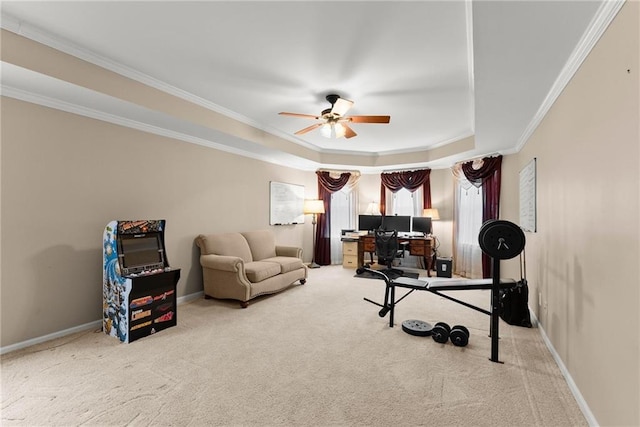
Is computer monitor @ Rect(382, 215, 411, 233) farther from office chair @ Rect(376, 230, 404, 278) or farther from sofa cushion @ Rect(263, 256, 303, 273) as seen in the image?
sofa cushion @ Rect(263, 256, 303, 273)

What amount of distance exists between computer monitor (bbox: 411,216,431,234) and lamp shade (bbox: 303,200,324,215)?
2.05m

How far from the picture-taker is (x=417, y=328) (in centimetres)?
324

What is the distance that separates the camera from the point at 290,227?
671 centimetres

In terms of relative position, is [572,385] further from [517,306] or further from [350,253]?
[350,253]

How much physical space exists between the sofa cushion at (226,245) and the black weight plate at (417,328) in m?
2.68

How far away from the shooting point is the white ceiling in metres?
2.01

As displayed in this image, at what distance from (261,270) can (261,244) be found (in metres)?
1.11

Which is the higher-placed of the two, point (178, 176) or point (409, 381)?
point (178, 176)

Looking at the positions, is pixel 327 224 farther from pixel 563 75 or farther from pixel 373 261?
pixel 563 75

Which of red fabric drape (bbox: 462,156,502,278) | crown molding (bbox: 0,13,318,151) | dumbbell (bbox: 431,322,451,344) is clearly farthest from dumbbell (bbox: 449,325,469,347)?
crown molding (bbox: 0,13,318,151)

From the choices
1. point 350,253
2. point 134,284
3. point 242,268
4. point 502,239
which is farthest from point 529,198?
point 134,284

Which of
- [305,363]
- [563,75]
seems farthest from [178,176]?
[563,75]

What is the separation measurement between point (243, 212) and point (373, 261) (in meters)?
3.43

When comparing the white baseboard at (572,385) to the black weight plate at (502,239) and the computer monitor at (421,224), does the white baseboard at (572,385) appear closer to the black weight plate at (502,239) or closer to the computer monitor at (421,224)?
the black weight plate at (502,239)
